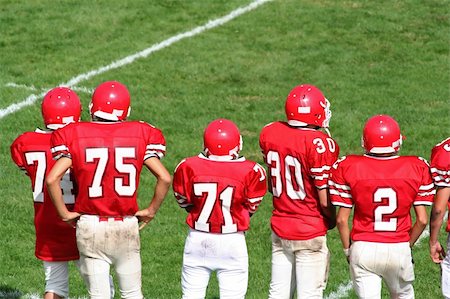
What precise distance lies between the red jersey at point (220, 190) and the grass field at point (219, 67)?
2.50m

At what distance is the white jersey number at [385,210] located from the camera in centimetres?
756

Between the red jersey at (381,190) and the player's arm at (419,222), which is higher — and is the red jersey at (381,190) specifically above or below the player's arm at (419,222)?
above

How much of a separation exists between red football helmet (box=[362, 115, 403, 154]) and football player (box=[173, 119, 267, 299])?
80 cm

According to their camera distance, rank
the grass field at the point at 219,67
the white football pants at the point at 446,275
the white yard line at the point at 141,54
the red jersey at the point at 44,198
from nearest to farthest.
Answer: the white football pants at the point at 446,275, the red jersey at the point at 44,198, the grass field at the point at 219,67, the white yard line at the point at 141,54

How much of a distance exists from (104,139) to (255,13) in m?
9.16

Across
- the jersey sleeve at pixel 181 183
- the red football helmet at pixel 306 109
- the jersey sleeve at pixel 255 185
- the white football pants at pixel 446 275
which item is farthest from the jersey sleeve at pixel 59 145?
the white football pants at pixel 446 275

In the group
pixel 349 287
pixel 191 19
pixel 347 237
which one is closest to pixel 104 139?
pixel 347 237

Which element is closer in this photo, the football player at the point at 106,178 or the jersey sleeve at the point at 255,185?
the football player at the point at 106,178

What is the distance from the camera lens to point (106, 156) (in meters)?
7.63

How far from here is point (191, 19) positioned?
16.4 meters

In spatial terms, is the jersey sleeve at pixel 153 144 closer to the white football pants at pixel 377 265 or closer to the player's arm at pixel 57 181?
the player's arm at pixel 57 181

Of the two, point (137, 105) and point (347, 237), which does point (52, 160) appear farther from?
point (137, 105)

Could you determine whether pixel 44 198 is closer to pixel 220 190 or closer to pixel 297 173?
pixel 220 190

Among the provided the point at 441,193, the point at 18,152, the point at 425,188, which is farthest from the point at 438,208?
the point at 18,152
